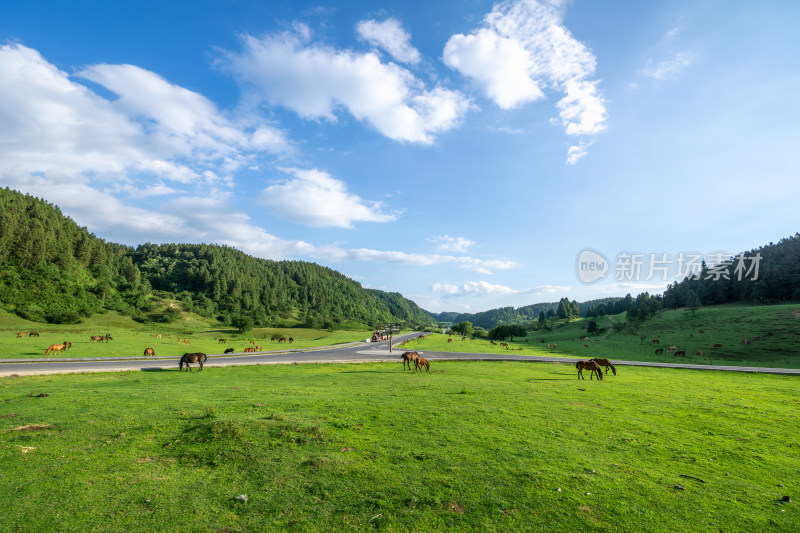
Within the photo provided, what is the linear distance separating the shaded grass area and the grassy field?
56.9 metres

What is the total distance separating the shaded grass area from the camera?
20.8ft

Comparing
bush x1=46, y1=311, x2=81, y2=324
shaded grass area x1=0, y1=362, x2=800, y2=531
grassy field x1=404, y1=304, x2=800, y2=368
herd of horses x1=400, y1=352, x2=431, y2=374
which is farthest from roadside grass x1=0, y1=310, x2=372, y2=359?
grassy field x1=404, y1=304, x2=800, y2=368

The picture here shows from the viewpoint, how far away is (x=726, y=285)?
132 m

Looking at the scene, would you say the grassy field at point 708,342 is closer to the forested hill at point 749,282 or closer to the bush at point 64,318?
the forested hill at point 749,282

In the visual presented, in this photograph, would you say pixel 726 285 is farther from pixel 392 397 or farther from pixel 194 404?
pixel 194 404

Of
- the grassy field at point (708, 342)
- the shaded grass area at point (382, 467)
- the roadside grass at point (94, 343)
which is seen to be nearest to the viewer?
the shaded grass area at point (382, 467)

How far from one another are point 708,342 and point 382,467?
99.2 metres

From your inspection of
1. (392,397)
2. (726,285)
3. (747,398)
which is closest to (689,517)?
(392,397)

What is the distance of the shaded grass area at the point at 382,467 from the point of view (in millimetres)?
6328

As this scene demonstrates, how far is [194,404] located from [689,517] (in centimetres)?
1644

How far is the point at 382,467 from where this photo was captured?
8.49m

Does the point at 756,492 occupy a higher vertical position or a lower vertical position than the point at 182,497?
higher

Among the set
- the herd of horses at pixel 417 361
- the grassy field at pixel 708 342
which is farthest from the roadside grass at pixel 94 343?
the grassy field at pixel 708 342

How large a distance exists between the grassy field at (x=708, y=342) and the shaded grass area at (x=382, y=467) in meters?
56.9
